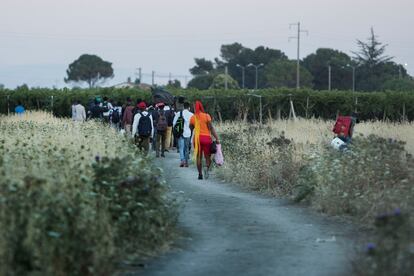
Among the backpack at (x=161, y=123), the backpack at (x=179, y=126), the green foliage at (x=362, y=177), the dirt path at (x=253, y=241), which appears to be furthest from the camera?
the backpack at (x=161, y=123)

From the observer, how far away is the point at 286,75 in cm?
11144

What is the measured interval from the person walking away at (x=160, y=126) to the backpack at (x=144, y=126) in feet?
6.55

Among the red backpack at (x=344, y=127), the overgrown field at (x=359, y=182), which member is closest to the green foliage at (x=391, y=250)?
the overgrown field at (x=359, y=182)

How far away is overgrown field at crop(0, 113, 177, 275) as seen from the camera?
7754mm

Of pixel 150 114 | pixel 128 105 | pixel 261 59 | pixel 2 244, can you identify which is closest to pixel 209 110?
pixel 128 105

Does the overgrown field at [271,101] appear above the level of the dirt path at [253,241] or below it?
above

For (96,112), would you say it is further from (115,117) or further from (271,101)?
(271,101)

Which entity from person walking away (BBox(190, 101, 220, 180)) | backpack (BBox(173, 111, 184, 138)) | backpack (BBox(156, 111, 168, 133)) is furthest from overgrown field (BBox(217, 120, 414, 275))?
backpack (BBox(156, 111, 168, 133))

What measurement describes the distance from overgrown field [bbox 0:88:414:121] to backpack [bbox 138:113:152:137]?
71.8 feet

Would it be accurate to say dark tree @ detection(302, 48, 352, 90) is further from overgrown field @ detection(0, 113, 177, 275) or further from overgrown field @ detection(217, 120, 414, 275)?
overgrown field @ detection(0, 113, 177, 275)

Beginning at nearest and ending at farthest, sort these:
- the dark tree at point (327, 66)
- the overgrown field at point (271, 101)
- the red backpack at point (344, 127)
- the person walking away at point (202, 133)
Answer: the red backpack at point (344, 127)
the person walking away at point (202, 133)
the overgrown field at point (271, 101)
the dark tree at point (327, 66)

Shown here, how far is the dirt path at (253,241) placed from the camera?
31.1 feet

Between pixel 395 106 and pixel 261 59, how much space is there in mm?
84561

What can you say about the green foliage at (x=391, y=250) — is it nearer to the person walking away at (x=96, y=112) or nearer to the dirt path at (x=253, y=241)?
the dirt path at (x=253, y=241)
